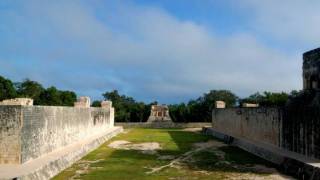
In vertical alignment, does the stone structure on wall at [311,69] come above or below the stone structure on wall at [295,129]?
above

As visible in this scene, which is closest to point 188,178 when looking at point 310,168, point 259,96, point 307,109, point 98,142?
point 310,168

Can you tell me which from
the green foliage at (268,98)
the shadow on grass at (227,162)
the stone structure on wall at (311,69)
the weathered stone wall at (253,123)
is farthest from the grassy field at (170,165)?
the green foliage at (268,98)

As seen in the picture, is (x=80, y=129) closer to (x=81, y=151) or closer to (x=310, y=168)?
(x=81, y=151)

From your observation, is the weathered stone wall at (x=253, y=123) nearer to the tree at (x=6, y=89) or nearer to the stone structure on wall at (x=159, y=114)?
the stone structure on wall at (x=159, y=114)

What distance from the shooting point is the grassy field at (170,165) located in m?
10.4

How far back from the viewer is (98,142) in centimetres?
1792

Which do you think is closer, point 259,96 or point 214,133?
point 214,133

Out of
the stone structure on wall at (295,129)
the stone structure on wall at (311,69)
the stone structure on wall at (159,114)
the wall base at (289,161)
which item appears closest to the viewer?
the wall base at (289,161)

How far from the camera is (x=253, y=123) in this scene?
18484 mm

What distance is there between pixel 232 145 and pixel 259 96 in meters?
29.5

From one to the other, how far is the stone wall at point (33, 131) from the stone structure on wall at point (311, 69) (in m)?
6.82

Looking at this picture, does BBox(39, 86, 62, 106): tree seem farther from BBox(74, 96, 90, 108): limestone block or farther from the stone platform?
Result: the stone platform

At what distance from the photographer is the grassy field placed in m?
10.4

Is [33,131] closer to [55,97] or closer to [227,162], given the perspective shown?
[227,162]
